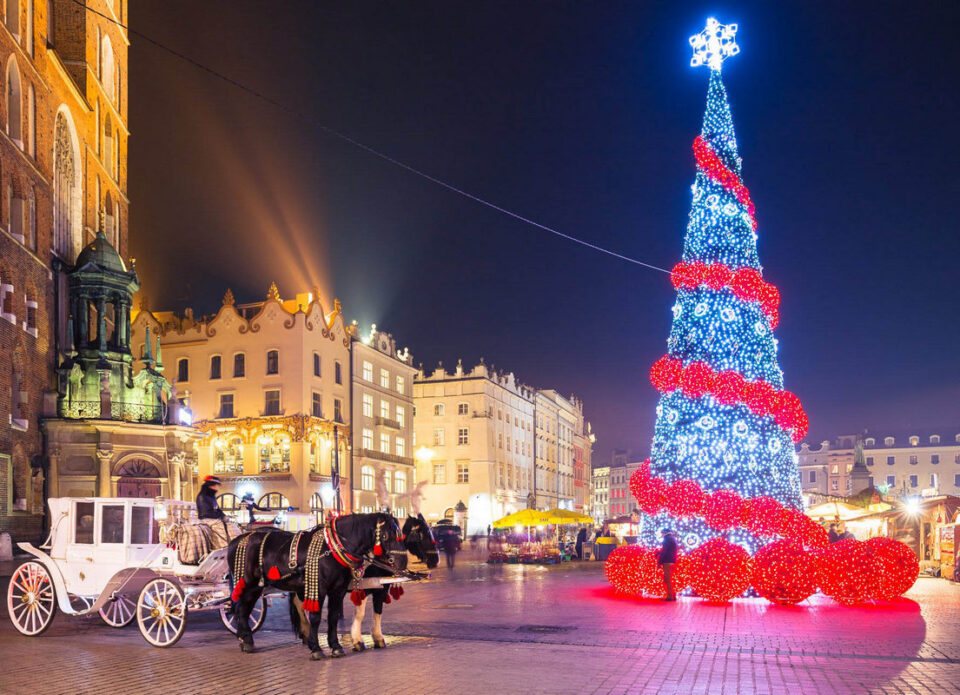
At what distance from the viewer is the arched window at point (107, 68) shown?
132 ft

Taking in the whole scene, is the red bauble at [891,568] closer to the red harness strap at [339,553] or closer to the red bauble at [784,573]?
the red bauble at [784,573]

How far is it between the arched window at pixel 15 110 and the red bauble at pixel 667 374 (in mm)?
21390

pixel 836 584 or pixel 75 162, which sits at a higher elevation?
pixel 75 162

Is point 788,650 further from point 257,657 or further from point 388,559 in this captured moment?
point 257,657

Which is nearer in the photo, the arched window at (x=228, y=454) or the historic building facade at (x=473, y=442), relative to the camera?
the arched window at (x=228, y=454)

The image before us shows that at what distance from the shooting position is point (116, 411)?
113 feet

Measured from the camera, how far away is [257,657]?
1184cm

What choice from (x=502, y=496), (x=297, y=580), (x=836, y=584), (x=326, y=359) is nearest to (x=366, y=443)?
(x=326, y=359)

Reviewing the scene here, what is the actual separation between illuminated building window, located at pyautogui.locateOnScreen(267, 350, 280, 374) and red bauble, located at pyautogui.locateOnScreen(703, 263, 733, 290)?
3594 centimetres

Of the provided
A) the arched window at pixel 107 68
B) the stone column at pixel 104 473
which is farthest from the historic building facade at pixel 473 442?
the stone column at pixel 104 473

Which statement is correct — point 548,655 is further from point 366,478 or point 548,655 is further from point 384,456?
point 384,456

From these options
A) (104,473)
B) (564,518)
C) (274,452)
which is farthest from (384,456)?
(104,473)

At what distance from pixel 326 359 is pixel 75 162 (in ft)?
70.5

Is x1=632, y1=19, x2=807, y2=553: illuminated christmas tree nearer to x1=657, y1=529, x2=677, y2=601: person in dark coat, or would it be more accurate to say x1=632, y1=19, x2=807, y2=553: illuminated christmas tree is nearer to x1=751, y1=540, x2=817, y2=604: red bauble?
x1=657, y1=529, x2=677, y2=601: person in dark coat
